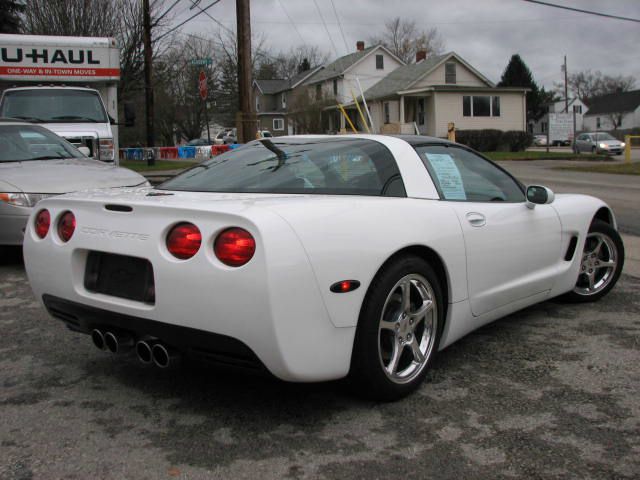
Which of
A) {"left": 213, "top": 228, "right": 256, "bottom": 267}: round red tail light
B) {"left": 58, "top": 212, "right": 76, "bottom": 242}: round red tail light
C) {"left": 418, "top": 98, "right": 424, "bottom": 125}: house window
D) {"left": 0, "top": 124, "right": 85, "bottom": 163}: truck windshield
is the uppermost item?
{"left": 418, "top": 98, "right": 424, "bottom": 125}: house window

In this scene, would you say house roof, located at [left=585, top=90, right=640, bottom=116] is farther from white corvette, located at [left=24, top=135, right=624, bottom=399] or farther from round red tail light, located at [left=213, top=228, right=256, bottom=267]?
round red tail light, located at [left=213, top=228, right=256, bottom=267]

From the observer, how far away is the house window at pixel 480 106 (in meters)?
41.8

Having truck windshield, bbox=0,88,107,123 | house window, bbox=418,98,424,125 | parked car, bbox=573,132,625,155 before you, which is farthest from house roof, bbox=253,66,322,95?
truck windshield, bbox=0,88,107,123

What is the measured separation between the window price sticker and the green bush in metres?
35.1

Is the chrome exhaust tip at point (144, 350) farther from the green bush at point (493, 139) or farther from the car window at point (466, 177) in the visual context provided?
the green bush at point (493, 139)

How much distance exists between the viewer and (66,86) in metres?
13.3

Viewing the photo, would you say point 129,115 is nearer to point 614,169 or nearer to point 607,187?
point 607,187

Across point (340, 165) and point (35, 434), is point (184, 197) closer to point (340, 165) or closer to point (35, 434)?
point (340, 165)

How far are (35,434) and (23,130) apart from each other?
19.6 ft

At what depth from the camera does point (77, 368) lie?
3.90m

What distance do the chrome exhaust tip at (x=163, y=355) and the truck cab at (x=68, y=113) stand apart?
951 centimetres

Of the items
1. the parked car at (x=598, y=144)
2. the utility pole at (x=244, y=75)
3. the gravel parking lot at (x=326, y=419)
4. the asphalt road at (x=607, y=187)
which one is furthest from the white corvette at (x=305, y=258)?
the parked car at (x=598, y=144)

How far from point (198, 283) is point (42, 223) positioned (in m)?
1.23

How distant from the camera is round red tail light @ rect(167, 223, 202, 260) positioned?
2910 millimetres
